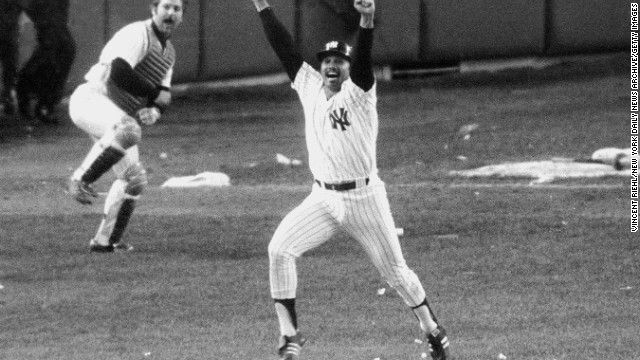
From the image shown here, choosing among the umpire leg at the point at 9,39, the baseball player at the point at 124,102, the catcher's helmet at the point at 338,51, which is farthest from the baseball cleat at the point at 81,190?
the umpire leg at the point at 9,39

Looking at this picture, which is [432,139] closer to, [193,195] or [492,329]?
[193,195]

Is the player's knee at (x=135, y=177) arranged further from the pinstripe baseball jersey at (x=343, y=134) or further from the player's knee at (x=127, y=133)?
the pinstripe baseball jersey at (x=343, y=134)

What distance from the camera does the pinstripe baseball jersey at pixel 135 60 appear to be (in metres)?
12.4

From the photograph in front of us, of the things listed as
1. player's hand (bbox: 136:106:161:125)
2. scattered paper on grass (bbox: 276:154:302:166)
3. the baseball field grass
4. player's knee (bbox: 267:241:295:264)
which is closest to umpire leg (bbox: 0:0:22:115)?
the baseball field grass

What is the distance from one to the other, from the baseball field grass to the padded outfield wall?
2.13 meters

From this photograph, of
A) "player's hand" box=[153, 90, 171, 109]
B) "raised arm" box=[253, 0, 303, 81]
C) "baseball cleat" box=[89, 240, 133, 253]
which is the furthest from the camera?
"baseball cleat" box=[89, 240, 133, 253]

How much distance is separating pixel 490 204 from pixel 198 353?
5997mm

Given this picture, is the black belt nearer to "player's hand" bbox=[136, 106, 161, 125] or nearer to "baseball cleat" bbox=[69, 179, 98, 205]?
"baseball cleat" bbox=[69, 179, 98, 205]

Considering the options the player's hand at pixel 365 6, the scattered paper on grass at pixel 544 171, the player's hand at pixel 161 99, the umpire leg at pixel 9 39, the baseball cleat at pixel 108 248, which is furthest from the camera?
the umpire leg at pixel 9 39

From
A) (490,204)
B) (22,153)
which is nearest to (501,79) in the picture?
(22,153)

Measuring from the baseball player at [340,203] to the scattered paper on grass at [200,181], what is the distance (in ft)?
26.9

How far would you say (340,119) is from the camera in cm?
898

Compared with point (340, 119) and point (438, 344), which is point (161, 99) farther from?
point (438, 344)

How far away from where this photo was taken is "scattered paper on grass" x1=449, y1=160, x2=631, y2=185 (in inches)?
647
